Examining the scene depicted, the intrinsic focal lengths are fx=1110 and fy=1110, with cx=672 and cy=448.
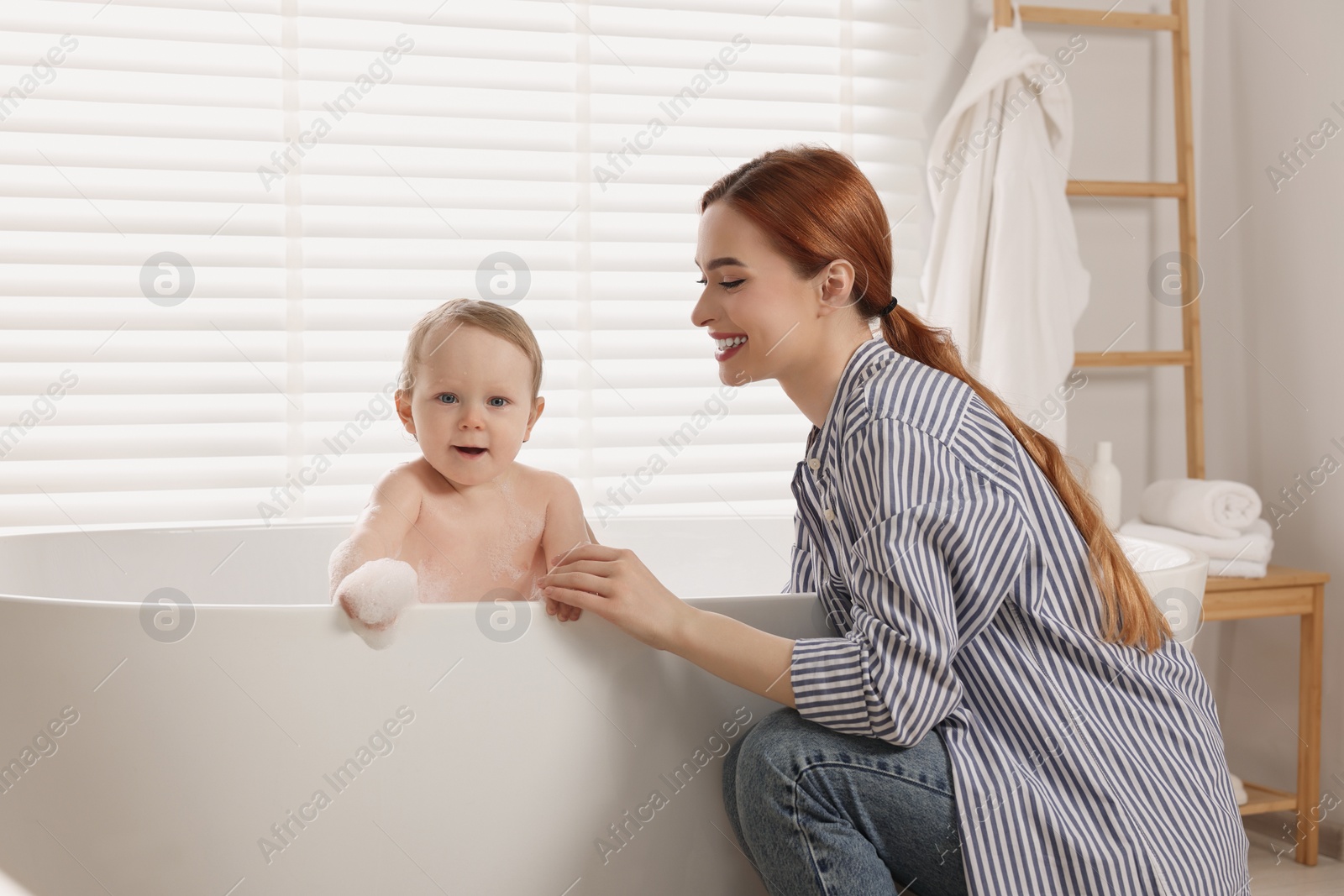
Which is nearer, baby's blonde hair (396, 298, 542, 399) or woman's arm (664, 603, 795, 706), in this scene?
woman's arm (664, 603, 795, 706)

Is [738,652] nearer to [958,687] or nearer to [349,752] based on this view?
[958,687]

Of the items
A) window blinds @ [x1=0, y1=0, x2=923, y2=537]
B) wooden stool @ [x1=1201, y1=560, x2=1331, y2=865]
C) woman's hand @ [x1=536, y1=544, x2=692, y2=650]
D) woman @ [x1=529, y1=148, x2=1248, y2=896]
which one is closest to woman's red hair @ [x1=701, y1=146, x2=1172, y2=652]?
woman @ [x1=529, y1=148, x2=1248, y2=896]

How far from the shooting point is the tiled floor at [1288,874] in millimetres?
→ 1817

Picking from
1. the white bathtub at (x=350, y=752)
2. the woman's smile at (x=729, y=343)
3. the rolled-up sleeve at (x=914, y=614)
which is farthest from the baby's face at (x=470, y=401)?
the rolled-up sleeve at (x=914, y=614)

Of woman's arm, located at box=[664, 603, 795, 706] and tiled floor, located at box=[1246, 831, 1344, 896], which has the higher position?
woman's arm, located at box=[664, 603, 795, 706]

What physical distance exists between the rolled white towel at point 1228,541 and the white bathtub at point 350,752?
46.4 inches

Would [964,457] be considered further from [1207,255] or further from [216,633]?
[1207,255]

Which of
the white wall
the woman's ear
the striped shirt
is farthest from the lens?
the white wall

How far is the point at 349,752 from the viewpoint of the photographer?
38.1 inches

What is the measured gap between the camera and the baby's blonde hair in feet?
4.24

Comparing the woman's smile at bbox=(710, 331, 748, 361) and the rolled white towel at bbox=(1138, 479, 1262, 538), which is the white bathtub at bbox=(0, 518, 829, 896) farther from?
the rolled white towel at bbox=(1138, 479, 1262, 538)

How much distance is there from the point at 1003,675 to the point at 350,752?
57cm

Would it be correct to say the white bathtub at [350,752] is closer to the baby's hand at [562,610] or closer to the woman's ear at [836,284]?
the baby's hand at [562,610]

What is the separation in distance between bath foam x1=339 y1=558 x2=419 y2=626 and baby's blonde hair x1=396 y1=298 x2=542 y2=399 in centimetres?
39
